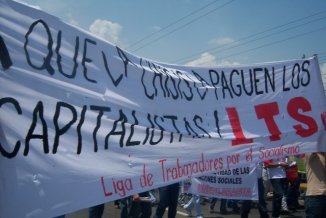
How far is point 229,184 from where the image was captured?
6.71 metres

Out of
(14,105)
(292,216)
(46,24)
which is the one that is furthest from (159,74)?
(292,216)

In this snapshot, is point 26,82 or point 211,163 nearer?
point 26,82

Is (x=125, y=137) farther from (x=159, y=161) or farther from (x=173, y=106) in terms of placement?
(x=173, y=106)

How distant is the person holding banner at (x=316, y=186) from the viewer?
456 centimetres

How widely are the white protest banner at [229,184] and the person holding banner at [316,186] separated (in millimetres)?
1754

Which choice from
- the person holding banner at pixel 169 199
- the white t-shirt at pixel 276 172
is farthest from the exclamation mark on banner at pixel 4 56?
the white t-shirt at pixel 276 172

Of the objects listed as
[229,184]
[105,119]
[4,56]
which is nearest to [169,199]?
[229,184]

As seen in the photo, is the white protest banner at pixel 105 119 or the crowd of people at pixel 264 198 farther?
the crowd of people at pixel 264 198

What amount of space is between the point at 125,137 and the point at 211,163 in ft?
3.80

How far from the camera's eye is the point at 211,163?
4.11 metres

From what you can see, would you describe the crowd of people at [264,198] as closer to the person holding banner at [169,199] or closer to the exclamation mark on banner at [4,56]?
the person holding banner at [169,199]

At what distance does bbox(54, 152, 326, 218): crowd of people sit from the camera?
15.2 ft

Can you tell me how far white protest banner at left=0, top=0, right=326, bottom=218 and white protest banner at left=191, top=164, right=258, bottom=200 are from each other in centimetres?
190

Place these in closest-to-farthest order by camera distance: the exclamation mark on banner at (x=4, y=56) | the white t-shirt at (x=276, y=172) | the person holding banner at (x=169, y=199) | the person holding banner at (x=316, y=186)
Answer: the exclamation mark on banner at (x=4, y=56) < the person holding banner at (x=316, y=186) < the person holding banner at (x=169, y=199) < the white t-shirt at (x=276, y=172)
